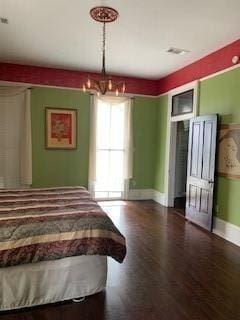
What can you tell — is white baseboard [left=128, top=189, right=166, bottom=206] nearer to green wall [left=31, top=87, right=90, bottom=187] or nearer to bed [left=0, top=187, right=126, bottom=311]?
green wall [left=31, top=87, right=90, bottom=187]

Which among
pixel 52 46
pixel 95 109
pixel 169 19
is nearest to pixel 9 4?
pixel 52 46

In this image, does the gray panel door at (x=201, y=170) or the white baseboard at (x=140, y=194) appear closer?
the gray panel door at (x=201, y=170)

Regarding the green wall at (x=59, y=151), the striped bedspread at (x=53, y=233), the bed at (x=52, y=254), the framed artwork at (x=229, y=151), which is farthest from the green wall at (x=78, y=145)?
the bed at (x=52, y=254)

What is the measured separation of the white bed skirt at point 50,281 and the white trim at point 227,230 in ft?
7.61

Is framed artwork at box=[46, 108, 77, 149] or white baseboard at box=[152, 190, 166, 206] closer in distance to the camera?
framed artwork at box=[46, 108, 77, 149]

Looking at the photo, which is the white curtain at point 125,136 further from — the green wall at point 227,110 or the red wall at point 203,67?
the green wall at point 227,110

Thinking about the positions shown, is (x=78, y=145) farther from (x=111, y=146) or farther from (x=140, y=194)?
(x=140, y=194)

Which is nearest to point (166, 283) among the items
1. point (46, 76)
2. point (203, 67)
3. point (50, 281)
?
point (50, 281)

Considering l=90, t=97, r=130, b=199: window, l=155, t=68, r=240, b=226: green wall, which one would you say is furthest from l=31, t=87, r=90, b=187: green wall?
l=155, t=68, r=240, b=226: green wall

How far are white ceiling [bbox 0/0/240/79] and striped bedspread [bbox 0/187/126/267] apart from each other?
235 cm

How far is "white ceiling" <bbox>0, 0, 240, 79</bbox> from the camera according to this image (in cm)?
305

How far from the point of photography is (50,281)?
229 cm

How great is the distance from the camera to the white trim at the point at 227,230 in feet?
12.7

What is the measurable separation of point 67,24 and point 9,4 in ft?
2.49
